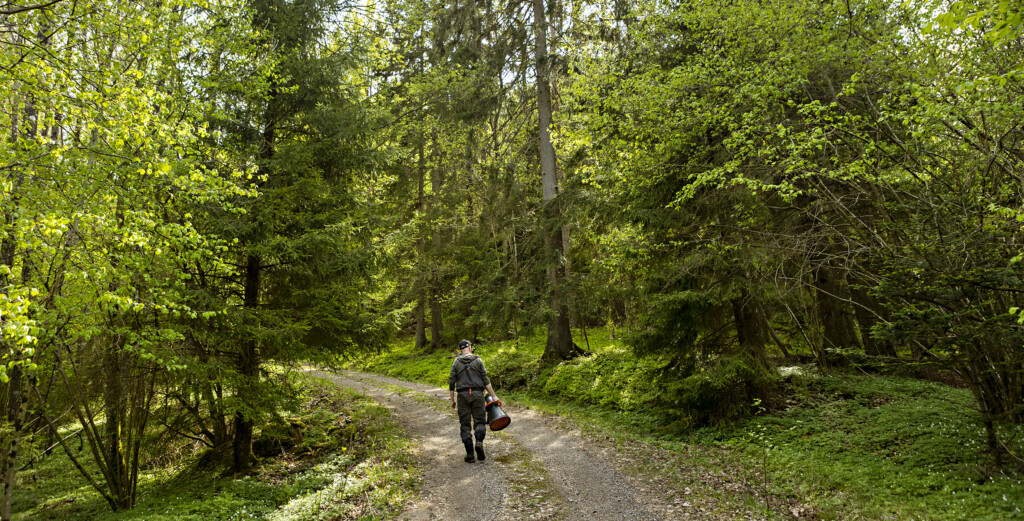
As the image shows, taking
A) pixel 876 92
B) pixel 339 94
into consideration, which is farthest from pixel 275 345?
pixel 876 92

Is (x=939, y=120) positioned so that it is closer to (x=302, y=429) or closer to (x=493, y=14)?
(x=302, y=429)

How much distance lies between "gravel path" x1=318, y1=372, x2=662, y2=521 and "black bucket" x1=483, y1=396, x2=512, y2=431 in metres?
0.63

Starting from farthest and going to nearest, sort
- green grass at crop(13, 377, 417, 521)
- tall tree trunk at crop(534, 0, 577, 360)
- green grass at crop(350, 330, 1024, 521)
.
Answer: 1. tall tree trunk at crop(534, 0, 577, 360)
2. green grass at crop(13, 377, 417, 521)
3. green grass at crop(350, 330, 1024, 521)

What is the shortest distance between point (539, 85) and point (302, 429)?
1202 centimetres

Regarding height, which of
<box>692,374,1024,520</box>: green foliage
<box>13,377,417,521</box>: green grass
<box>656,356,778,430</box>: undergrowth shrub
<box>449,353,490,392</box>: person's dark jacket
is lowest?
<box>13,377,417,521</box>: green grass

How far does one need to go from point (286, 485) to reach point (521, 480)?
394 centimetres

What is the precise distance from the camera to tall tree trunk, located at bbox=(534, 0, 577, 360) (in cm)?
1432

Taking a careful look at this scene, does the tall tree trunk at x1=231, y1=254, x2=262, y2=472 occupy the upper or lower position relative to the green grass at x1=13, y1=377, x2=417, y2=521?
upper

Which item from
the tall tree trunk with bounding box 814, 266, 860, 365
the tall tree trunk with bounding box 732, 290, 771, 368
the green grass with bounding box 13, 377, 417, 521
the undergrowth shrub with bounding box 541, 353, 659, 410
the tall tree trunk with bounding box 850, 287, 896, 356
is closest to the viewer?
the green grass with bounding box 13, 377, 417, 521

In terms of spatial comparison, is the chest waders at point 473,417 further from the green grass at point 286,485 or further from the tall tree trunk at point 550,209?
the tall tree trunk at point 550,209

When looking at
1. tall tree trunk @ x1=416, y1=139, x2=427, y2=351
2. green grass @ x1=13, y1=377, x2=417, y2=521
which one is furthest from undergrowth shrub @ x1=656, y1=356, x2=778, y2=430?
tall tree trunk @ x1=416, y1=139, x2=427, y2=351

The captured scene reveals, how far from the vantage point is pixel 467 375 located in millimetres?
7867

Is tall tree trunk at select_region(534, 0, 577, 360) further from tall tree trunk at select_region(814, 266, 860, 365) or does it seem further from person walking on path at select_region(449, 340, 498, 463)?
tall tree trunk at select_region(814, 266, 860, 365)

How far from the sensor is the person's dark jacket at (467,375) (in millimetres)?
7820
